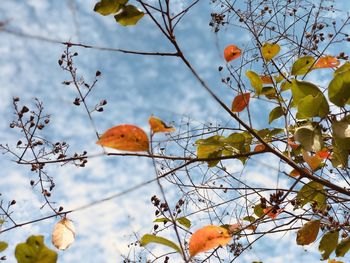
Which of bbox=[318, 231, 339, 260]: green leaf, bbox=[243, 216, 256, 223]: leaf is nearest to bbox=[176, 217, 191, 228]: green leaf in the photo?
bbox=[243, 216, 256, 223]: leaf

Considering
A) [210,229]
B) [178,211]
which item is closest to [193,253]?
[210,229]

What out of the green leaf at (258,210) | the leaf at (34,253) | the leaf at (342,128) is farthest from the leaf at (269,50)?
the leaf at (34,253)

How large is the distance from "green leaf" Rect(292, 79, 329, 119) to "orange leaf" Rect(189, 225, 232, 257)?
0.46 m

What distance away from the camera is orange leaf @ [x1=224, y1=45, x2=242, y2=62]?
63.5 inches

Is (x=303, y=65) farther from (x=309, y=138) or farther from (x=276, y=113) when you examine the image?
(x=309, y=138)

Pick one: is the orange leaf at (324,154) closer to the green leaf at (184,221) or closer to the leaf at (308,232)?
the leaf at (308,232)

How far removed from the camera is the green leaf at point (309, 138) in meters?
1.25

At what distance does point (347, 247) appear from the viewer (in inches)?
57.2

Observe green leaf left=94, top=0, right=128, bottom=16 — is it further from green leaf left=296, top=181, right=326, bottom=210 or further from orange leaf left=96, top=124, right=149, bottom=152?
green leaf left=296, top=181, right=326, bottom=210

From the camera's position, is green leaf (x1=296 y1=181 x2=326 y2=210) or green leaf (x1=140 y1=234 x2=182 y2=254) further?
green leaf (x1=296 y1=181 x2=326 y2=210)

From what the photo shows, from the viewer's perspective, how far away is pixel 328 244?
4.93 feet

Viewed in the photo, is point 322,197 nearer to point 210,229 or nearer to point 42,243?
point 210,229

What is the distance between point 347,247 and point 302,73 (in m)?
0.68

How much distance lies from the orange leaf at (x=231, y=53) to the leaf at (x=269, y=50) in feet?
0.32
